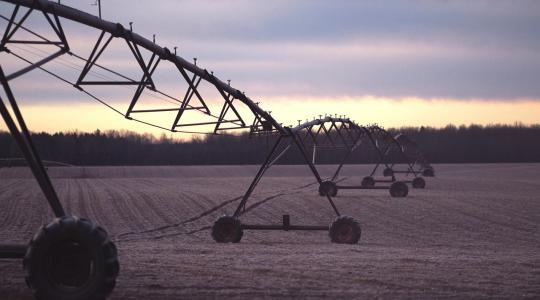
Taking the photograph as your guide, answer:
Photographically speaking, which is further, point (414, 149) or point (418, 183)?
point (414, 149)

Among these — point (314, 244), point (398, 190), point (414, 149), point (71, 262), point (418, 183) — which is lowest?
point (314, 244)

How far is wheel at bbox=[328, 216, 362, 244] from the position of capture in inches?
896

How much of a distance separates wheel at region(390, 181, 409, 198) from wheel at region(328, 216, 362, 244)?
23960 mm

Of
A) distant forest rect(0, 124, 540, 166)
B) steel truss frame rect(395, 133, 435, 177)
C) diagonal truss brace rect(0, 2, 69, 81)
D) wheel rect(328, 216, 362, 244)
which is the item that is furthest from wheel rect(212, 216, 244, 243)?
distant forest rect(0, 124, 540, 166)

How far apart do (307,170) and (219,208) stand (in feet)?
165

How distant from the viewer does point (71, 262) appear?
9.62 m

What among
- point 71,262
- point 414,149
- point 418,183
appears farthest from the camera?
point 414,149

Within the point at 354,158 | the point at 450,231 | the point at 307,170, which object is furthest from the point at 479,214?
the point at 354,158

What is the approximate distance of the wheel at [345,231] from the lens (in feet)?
74.7

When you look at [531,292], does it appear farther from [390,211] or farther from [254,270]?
[390,211]

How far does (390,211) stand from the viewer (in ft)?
120

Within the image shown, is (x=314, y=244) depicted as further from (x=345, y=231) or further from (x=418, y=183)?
(x=418, y=183)

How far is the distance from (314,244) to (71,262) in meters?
13.4

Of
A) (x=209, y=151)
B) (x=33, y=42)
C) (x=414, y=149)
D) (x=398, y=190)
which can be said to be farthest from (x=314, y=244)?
(x=209, y=151)
